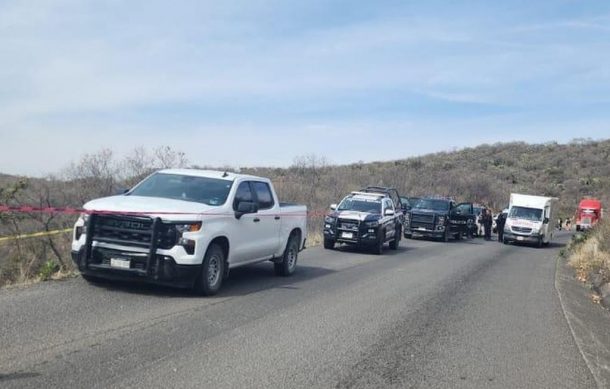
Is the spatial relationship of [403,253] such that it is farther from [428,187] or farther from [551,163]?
[551,163]

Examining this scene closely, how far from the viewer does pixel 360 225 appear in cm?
2148

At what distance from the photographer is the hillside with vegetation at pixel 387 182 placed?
1565 cm

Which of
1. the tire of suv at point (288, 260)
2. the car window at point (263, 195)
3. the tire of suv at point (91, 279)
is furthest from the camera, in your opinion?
the tire of suv at point (288, 260)

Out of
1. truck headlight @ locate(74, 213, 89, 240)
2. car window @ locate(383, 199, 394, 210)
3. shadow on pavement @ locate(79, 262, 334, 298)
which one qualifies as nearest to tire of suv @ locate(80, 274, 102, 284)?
shadow on pavement @ locate(79, 262, 334, 298)

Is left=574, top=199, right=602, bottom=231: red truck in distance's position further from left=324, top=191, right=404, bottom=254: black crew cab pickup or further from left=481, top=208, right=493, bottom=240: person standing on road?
left=324, top=191, right=404, bottom=254: black crew cab pickup

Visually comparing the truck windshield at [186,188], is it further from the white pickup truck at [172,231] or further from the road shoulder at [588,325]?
the road shoulder at [588,325]

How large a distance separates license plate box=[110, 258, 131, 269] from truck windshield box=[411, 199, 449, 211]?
23575 mm

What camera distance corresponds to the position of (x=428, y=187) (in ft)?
199

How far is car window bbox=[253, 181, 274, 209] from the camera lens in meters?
12.0

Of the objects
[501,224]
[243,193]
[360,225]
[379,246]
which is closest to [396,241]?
[379,246]

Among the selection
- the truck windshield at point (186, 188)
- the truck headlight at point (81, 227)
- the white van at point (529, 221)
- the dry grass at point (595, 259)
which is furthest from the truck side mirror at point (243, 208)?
the white van at point (529, 221)

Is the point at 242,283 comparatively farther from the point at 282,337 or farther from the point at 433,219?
the point at 433,219

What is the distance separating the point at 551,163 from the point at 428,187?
38085 mm

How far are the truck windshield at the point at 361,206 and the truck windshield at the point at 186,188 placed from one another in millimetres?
11947
